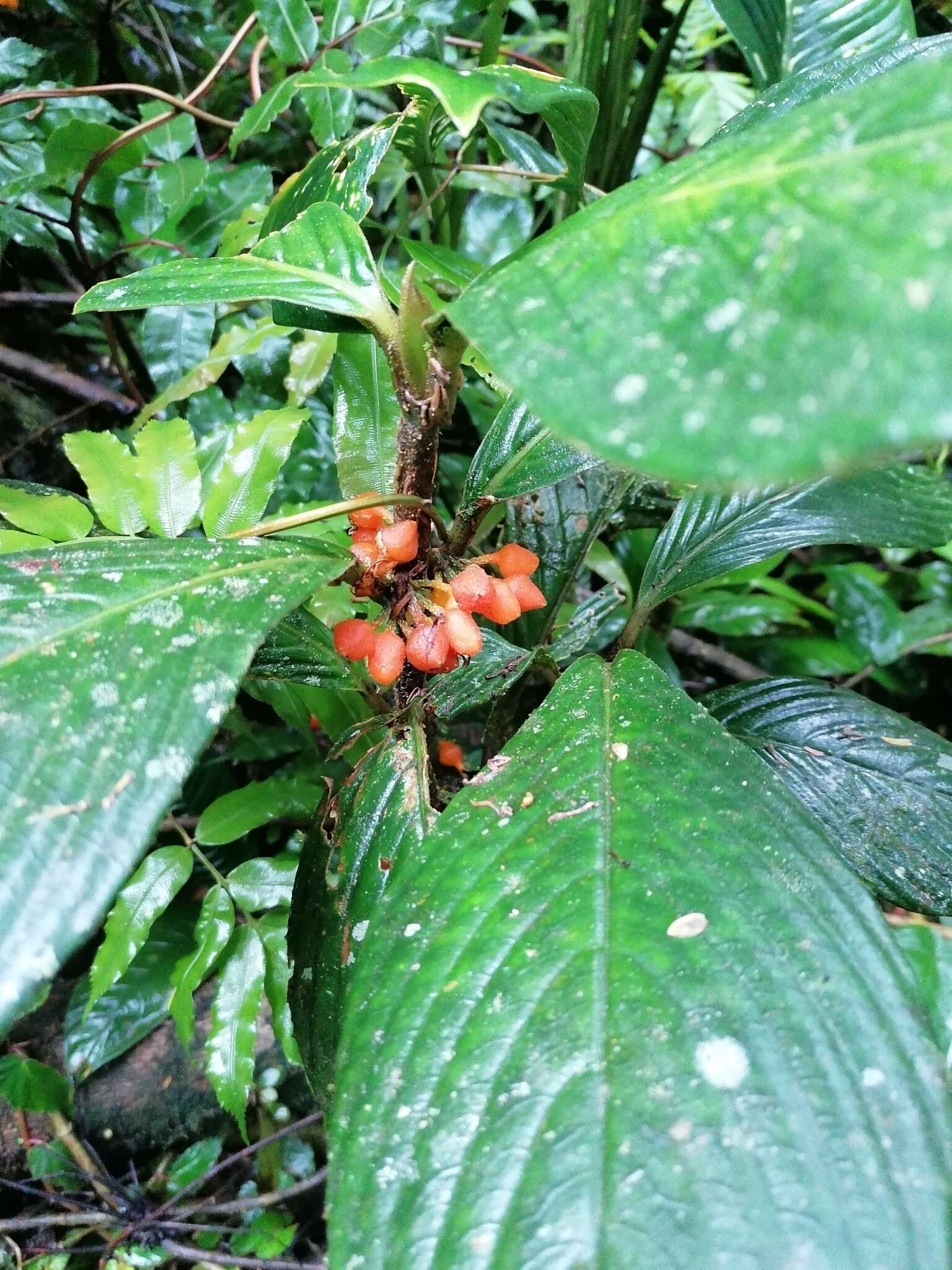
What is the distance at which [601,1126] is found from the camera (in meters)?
0.30

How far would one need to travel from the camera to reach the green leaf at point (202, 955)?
73 cm

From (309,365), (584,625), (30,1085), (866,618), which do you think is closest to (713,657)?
(866,618)

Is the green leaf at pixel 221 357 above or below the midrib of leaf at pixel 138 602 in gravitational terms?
below

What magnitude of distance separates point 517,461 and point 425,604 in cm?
15

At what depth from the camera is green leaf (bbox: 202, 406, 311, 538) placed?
0.67 metres

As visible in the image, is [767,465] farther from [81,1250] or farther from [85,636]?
[81,1250]

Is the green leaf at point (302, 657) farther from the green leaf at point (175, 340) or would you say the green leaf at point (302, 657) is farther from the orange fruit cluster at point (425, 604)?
the green leaf at point (175, 340)

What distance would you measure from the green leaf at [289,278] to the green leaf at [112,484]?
17 cm

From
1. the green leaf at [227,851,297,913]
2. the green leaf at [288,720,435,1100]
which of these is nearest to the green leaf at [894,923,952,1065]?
the green leaf at [288,720,435,1100]

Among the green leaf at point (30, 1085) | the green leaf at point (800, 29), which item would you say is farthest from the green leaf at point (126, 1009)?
the green leaf at point (800, 29)

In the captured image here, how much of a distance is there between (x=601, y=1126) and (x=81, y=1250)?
38.0 inches

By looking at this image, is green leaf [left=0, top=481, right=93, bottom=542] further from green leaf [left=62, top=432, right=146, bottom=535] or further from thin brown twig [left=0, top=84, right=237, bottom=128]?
thin brown twig [left=0, top=84, right=237, bottom=128]

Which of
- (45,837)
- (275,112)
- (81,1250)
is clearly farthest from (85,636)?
(81,1250)

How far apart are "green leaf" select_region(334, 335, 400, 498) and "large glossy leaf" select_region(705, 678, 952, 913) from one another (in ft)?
1.36
